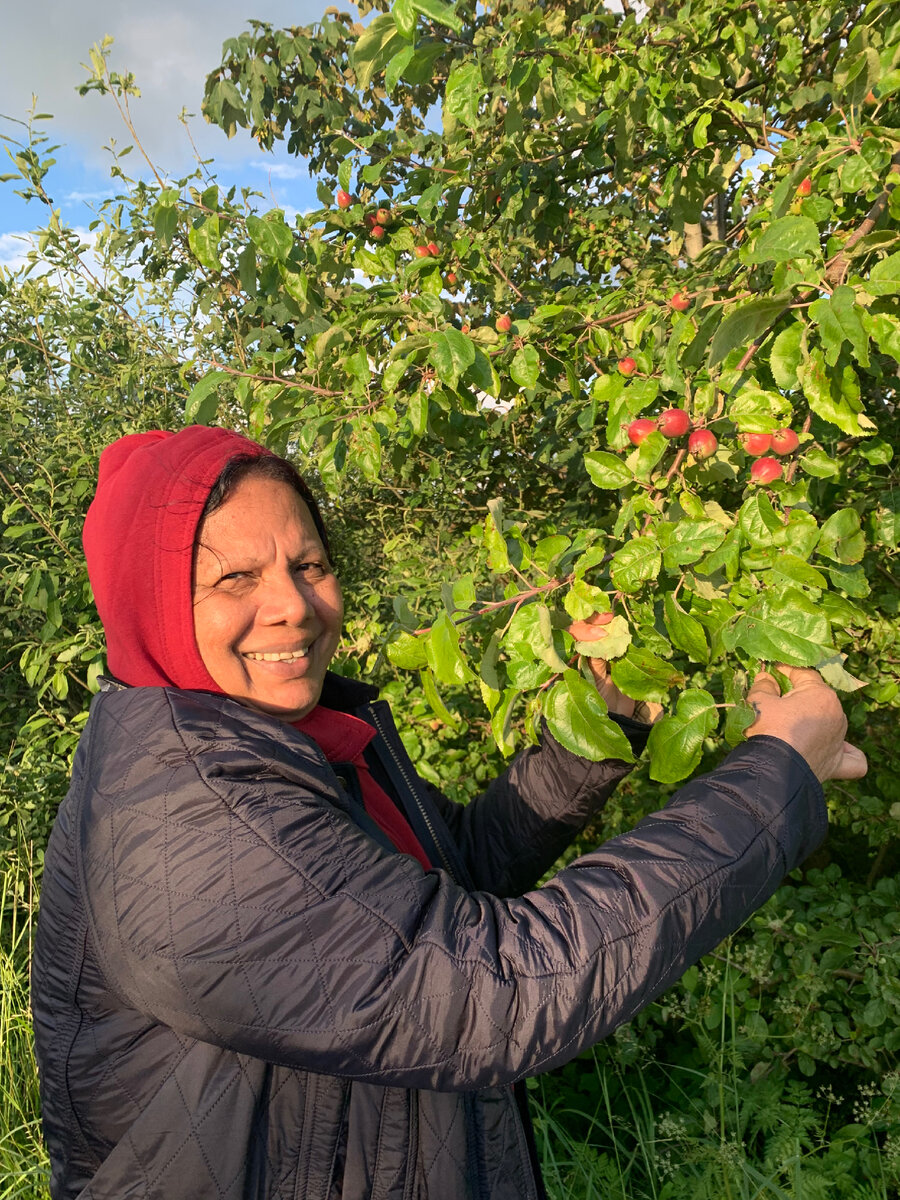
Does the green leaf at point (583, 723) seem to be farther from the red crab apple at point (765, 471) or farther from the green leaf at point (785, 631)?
the red crab apple at point (765, 471)

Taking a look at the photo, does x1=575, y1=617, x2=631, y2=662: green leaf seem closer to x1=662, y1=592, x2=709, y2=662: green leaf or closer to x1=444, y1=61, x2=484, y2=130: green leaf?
x1=662, y1=592, x2=709, y2=662: green leaf

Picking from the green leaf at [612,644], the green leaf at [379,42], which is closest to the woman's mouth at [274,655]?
the green leaf at [612,644]

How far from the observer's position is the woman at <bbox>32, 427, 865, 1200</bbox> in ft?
2.62

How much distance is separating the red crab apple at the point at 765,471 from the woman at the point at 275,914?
36 cm

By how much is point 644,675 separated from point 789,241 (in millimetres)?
627

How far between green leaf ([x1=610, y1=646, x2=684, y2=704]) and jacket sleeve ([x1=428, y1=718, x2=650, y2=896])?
0.27 meters

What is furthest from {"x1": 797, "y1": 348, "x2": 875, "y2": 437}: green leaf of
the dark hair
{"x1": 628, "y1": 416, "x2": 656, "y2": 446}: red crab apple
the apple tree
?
the dark hair

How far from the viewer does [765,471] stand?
1.30m

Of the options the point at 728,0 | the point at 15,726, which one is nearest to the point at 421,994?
the point at 728,0

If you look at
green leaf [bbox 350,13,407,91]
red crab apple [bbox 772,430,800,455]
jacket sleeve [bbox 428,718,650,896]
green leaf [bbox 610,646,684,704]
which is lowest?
jacket sleeve [bbox 428,718,650,896]

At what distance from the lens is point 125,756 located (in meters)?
0.91

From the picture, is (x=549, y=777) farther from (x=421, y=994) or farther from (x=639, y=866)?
(x=421, y=994)

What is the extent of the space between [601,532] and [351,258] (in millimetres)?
1158

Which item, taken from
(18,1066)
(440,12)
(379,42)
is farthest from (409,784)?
(18,1066)
